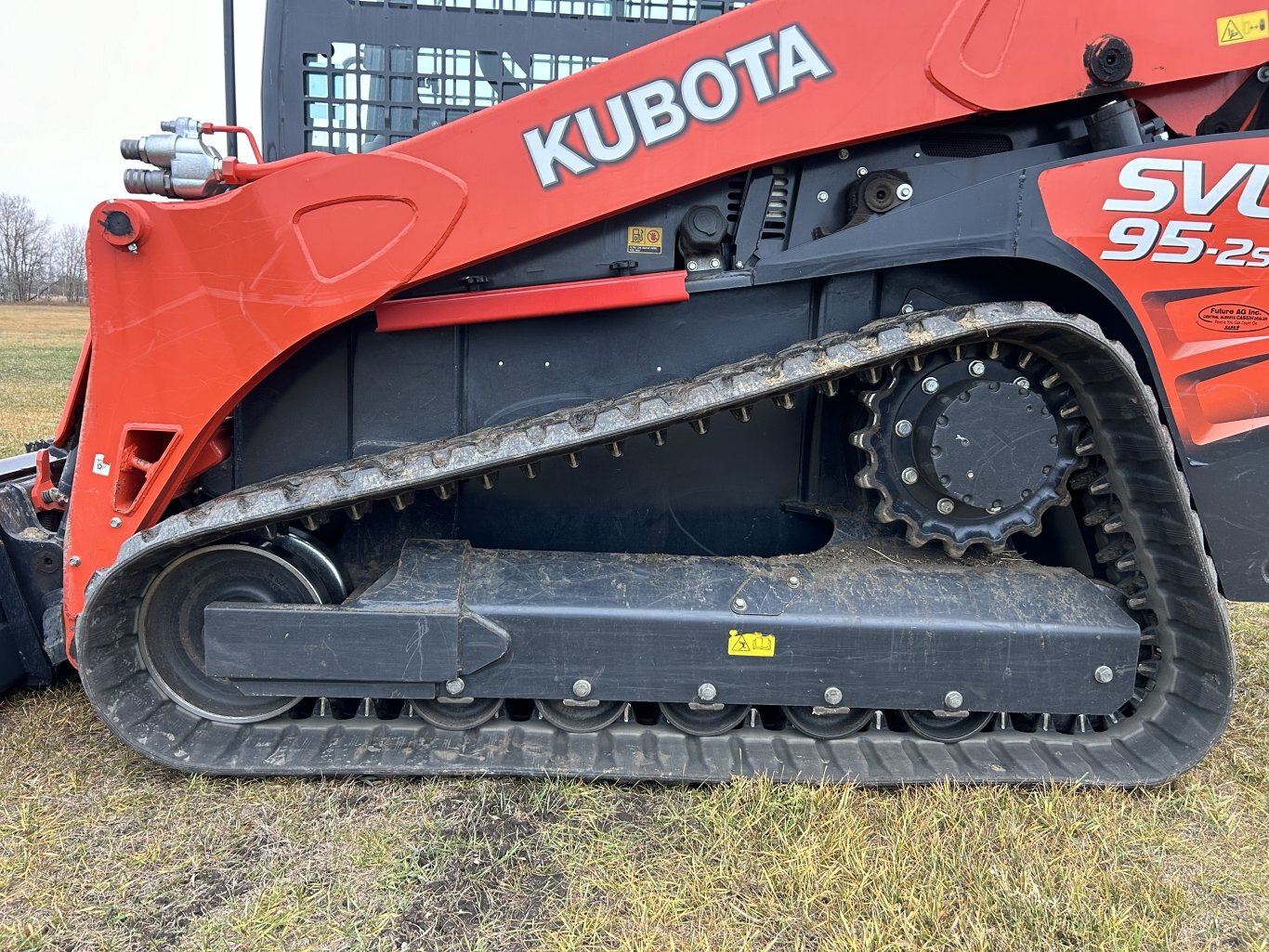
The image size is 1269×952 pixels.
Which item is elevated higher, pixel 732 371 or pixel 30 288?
pixel 30 288

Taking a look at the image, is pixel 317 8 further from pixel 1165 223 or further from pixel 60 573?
pixel 1165 223

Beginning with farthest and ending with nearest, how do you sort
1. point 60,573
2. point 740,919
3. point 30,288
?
point 30,288, point 60,573, point 740,919

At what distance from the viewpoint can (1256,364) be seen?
241 centimetres

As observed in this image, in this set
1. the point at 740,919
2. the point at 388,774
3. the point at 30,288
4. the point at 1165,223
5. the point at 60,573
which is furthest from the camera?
the point at 30,288


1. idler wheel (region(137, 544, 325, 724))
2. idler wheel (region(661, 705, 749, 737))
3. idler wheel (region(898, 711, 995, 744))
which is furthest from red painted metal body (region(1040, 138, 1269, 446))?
idler wheel (region(137, 544, 325, 724))

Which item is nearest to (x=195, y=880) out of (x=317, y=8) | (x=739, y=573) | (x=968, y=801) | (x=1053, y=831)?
(x=739, y=573)

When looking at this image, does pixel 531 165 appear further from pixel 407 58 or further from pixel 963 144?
pixel 963 144

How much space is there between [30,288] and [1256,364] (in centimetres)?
6783

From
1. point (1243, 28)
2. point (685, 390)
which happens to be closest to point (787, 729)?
point (685, 390)

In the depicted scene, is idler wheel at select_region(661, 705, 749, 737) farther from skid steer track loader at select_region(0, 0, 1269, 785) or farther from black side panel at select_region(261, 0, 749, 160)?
black side panel at select_region(261, 0, 749, 160)

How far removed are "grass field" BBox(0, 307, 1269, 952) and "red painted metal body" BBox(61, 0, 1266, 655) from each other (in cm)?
130

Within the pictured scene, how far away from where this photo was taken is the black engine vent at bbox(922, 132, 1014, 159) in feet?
8.09

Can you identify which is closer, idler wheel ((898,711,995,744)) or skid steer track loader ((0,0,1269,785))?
skid steer track loader ((0,0,1269,785))

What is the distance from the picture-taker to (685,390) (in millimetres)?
2285
